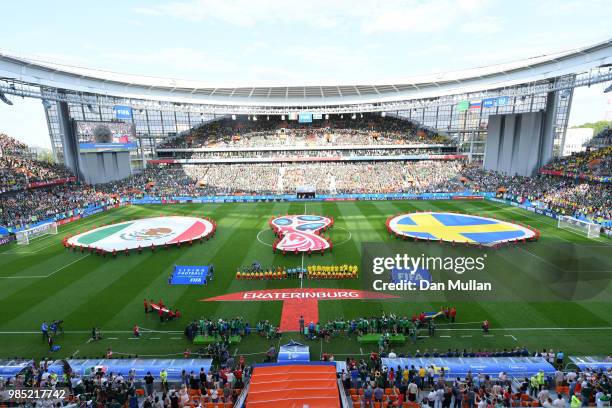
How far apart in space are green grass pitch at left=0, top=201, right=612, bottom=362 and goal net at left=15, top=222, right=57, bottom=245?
4.52 ft

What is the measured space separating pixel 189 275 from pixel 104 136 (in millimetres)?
42571

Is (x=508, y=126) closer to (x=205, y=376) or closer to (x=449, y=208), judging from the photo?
(x=449, y=208)

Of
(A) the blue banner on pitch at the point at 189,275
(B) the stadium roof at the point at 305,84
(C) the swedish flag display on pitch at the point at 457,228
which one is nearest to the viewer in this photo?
(A) the blue banner on pitch at the point at 189,275

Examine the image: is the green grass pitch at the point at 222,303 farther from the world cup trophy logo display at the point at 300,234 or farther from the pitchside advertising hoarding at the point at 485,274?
the world cup trophy logo display at the point at 300,234

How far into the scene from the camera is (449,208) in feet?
153

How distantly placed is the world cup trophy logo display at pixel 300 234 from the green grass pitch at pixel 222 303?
1.02 metres

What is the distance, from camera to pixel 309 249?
95.4ft

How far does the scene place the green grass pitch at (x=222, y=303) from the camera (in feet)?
55.8

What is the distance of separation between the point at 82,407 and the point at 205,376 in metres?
4.00

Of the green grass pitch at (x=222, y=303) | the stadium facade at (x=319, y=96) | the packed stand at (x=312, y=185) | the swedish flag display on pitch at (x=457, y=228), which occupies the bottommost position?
the green grass pitch at (x=222, y=303)

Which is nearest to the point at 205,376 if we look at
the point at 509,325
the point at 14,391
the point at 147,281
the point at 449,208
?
the point at 14,391

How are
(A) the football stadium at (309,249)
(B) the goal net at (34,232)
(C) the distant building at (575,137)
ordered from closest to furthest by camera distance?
1. (A) the football stadium at (309,249)
2. (B) the goal net at (34,232)
3. (C) the distant building at (575,137)

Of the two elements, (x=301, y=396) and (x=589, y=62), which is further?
(x=589, y=62)

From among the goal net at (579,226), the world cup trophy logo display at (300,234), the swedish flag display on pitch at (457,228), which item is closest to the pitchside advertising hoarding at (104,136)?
the world cup trophy logo display at (300,234)
